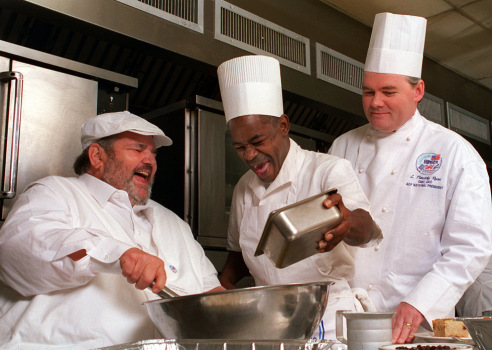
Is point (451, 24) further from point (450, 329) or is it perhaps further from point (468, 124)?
point (450, 329)

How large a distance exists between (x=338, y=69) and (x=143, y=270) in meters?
2.47

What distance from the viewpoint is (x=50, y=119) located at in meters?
2.01

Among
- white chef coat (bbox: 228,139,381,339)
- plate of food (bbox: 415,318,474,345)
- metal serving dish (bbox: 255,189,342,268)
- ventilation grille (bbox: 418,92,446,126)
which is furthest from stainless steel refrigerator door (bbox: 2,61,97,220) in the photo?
ventilation grille (bbox: 418,92,446,126)

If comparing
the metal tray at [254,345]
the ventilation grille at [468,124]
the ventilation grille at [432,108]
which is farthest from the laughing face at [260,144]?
the ventilation grille at [468,124]

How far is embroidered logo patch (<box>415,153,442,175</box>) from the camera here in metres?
2.04

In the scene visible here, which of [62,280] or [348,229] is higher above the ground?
[348,229]

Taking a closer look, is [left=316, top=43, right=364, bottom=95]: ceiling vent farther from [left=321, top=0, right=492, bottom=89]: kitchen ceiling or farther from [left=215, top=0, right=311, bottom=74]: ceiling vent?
[left=321, top=0, right=492, bottom=89]: kitchen ceiling

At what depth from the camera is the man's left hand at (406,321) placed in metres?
1.59

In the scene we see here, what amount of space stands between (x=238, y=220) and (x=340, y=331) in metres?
1.03

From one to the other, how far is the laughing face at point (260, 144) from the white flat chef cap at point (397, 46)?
0.55m

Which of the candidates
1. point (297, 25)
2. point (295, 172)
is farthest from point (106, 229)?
point (297, 25)

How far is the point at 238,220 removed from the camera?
6.87ft

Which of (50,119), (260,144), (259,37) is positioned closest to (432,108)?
(259,37)

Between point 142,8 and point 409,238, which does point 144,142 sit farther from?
point 409,238
